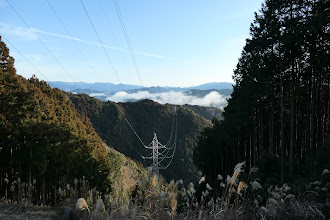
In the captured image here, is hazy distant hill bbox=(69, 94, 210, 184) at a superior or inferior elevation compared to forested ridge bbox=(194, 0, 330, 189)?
inferior

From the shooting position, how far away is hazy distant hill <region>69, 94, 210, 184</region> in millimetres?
130875

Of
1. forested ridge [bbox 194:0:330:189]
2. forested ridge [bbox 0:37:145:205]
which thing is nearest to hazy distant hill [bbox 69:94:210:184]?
forested ridge [bbox 194:0:330:189]

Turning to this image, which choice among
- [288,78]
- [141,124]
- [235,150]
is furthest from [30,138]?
[141,124]

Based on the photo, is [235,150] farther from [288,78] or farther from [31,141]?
[31,141]

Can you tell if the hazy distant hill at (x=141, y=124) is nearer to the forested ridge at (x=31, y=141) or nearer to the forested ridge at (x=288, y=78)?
the forested ridge at (x=288, y=78)

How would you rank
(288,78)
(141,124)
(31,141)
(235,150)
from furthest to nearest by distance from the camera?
(141,124) → (235,150) → (31,141) → (288,78)

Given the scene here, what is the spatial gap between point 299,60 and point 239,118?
11.5 metres

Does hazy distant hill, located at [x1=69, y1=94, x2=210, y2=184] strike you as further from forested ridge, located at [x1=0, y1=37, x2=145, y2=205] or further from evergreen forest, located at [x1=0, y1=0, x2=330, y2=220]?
forested ridge, located at [x1=0, y1=37, x2=145, y2=205]

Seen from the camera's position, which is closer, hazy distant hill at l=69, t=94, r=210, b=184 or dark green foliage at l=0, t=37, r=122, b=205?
dark green foliage at l=0, t=37, r=122, b=205

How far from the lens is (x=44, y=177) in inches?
1029

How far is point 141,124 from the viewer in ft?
525

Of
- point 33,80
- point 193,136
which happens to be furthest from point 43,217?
point 193,136

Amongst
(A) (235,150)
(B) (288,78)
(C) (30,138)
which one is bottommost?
(A) (235,150)

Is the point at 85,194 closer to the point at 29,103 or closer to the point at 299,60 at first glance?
the point at 299,60
